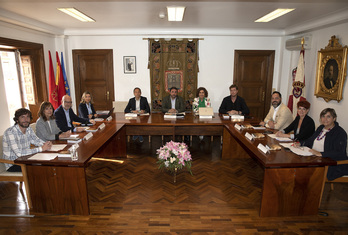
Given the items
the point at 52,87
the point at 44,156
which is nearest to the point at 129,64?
the point at 52,87

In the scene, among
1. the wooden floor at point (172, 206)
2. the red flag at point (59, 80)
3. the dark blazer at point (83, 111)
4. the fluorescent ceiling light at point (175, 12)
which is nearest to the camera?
the wooden floor at point (172, 206)

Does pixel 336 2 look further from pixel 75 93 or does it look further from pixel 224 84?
pixel 75 93

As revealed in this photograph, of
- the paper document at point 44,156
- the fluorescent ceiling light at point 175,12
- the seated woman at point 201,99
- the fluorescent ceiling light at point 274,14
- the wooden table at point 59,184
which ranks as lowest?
the wooden table at point 59,184

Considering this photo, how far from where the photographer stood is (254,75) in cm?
645

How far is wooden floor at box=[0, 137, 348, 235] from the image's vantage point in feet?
8.32

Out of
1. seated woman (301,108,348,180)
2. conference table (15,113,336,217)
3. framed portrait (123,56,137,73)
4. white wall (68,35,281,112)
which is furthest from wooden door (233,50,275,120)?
conference table (15,113,336,217)

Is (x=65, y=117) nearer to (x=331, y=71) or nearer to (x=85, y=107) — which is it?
(x=85, y=107)

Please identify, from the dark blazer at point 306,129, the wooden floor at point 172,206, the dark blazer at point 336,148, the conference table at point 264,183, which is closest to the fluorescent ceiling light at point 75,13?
the conference table at point 264,183

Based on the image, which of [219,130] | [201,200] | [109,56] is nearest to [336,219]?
[201,200]

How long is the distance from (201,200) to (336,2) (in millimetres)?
3612

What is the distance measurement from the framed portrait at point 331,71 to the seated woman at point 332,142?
68.4 inches

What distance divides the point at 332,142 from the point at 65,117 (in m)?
4.12

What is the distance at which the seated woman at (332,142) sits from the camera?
2735 mm

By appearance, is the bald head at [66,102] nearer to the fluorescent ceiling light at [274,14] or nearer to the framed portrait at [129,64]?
the framed portrait at [129,64]
